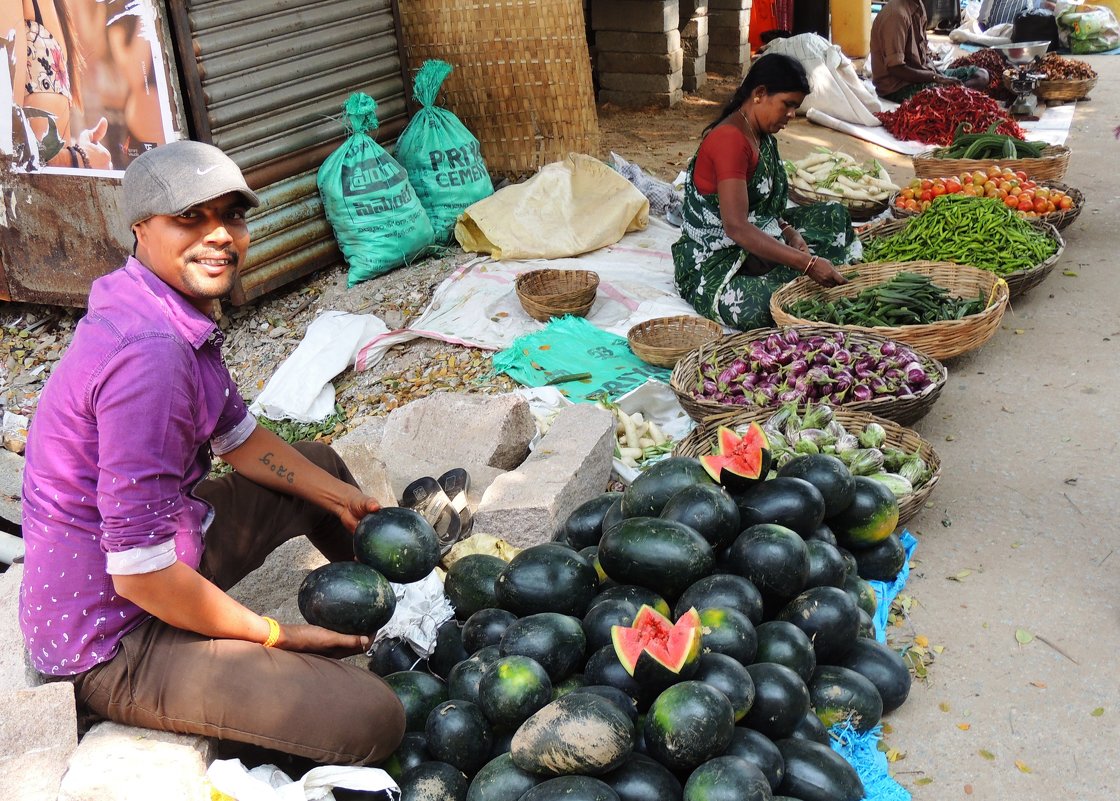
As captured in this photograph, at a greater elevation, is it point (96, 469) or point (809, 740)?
point (96, 469)

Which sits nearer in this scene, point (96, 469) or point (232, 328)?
Answer: point (96, 469)

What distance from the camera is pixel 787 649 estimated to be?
2479mm

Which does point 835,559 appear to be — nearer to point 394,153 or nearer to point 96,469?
point 96,469

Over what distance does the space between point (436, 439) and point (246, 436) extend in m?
1.35

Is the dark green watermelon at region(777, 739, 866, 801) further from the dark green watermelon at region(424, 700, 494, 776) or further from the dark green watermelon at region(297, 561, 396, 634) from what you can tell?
the dark green watermelon at region(297, 561, 396, 634)

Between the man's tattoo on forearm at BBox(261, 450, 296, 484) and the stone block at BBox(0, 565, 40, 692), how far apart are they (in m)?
0.73

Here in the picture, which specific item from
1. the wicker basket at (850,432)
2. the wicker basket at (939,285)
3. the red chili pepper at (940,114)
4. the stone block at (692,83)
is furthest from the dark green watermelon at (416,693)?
the stone block at (692,83)

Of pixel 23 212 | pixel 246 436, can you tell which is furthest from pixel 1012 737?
pixel 23 212

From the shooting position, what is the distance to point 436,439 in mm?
4145

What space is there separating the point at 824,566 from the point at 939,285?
2919 millimetres

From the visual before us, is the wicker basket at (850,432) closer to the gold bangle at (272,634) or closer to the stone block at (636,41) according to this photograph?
the gold bangle at (272,634)

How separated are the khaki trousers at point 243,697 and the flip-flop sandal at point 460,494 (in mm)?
1138

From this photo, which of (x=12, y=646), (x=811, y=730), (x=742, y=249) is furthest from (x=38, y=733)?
(x=742, y=249)

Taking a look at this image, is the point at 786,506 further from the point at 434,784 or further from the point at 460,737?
the point at 434,784
